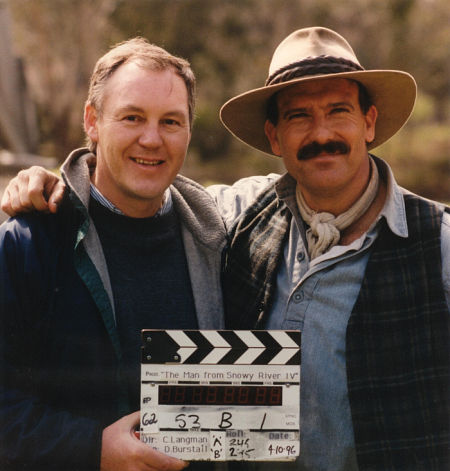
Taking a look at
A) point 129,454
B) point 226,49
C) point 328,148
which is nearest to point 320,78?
point 328,148

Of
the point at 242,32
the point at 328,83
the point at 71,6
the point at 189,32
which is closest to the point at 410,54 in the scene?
Result: the point at 242,32

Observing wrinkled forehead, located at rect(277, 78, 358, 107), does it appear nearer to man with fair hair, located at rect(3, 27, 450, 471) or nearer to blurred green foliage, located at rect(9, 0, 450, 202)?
man with fair hair, located at rect(3, 27, 450, 471)

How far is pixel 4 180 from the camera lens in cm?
813

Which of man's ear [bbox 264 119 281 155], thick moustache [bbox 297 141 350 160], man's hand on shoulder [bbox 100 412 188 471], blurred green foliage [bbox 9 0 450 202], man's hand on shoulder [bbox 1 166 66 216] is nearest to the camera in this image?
man's hand on shoulder [bbox 100 412 188 471]

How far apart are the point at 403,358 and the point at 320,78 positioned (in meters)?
1.19

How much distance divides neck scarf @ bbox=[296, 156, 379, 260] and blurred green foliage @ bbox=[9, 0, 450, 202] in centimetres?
1312

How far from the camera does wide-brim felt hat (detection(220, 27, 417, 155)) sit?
2.73m

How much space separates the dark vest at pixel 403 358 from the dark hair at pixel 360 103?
2.06 feet

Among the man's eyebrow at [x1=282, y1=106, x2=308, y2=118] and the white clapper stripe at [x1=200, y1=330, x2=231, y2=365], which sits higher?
the man's eyebrow at [x1=282, y1=106, x2=308, y2=118]

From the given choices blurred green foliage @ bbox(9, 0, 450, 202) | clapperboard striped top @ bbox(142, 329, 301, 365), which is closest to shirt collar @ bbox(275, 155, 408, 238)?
clapperboard striped top @ bbox(142, 329, 301, 365)

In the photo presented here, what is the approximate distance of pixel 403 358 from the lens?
8.25ft

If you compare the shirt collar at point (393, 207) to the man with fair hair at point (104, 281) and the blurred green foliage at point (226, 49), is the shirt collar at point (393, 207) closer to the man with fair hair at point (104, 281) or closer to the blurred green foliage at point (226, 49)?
the man with fair hair at point (104, 281)

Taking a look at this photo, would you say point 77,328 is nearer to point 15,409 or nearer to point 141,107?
point 15,409

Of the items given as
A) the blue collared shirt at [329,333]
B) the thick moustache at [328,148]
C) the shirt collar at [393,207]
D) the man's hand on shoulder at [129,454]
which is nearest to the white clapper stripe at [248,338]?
the blue collared shirt at [329,333]
